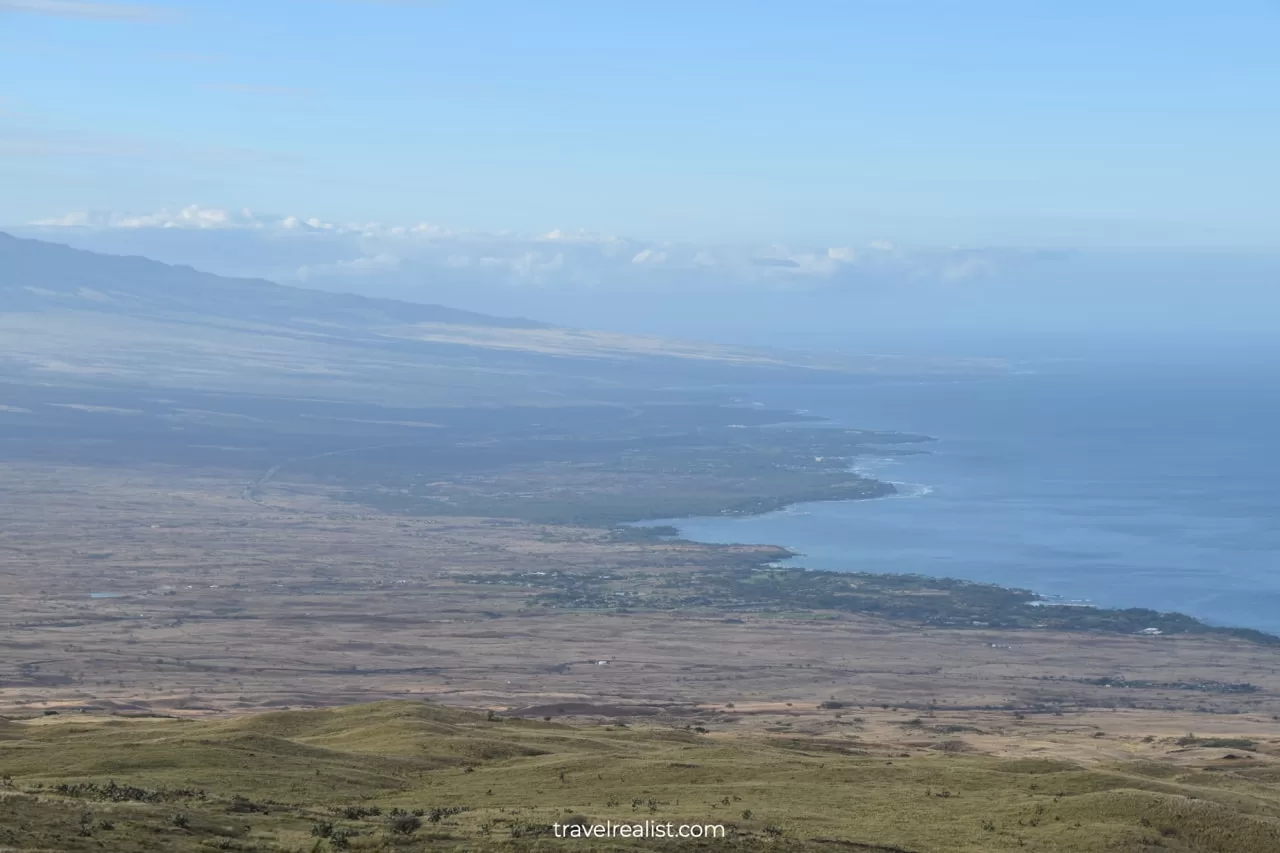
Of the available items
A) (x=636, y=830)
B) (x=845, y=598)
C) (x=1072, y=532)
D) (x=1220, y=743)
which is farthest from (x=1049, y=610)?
(x=636, y=830)

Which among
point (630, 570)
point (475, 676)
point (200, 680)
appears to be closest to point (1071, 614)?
point (630, 570)

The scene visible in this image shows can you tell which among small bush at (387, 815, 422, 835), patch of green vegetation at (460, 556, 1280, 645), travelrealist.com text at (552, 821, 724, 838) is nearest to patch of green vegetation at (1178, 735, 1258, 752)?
travelrealist.com text at (552, 821, 724, 838)

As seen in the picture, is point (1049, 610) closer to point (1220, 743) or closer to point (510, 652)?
point (510, 652)

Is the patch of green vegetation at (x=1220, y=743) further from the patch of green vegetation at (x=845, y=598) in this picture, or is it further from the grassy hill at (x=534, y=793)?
the patch of green vegetation at (x=845, y=598)

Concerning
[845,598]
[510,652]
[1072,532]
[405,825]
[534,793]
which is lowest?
[510,652]

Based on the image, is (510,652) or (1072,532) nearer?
(510,652)

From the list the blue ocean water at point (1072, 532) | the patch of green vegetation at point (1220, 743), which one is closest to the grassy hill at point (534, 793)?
the patch of green vegetation at point (1220, 743)

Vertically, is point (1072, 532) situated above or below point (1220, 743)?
above

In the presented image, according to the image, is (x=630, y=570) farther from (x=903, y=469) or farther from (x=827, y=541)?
(x=903, y=469)
